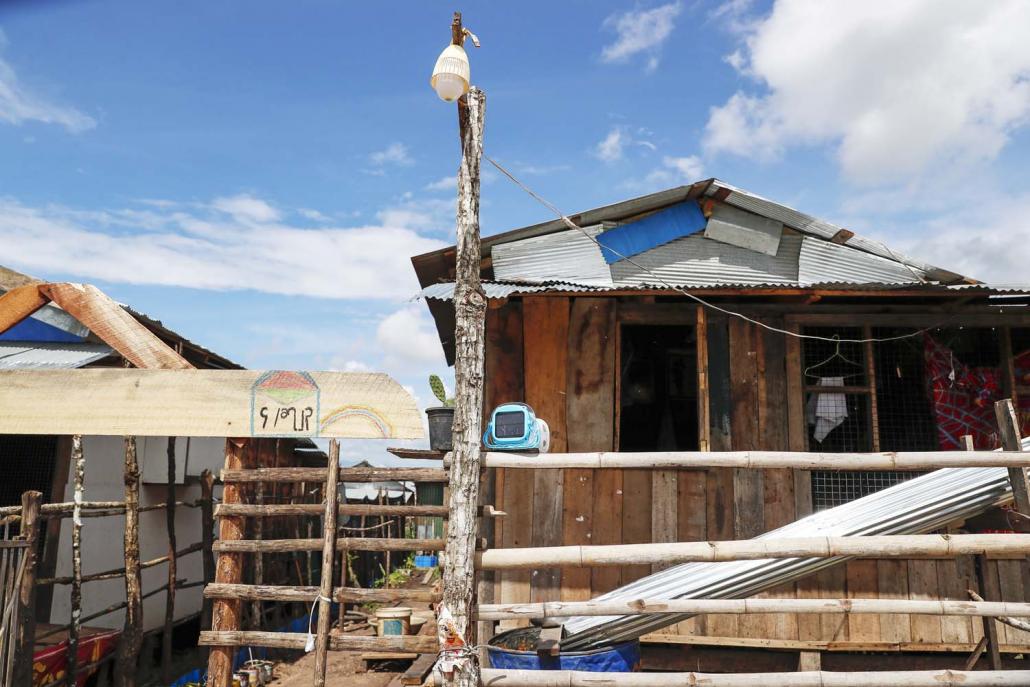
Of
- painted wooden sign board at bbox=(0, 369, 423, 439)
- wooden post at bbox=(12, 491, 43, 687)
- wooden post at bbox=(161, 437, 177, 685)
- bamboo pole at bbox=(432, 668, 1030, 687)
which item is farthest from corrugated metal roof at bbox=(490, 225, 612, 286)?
wooden post at bbox=(161, 437, 177, 685)

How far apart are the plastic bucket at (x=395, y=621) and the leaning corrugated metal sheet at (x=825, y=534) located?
5234 millimetres

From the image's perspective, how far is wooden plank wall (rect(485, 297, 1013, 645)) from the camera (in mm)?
6914

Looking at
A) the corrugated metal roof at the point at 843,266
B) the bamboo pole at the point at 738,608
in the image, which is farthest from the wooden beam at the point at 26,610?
the corrugated metal roof at the point at 843,266

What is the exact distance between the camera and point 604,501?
279 inches

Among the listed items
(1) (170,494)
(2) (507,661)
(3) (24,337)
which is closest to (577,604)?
(2) (507,661)

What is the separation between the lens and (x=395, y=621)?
10.0 m

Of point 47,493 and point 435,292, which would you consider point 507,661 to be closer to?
point 435,292

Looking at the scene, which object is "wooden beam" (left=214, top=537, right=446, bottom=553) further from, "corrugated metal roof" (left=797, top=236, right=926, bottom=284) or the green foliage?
the green foliage

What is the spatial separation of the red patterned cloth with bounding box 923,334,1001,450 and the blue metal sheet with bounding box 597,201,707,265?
8.81ft

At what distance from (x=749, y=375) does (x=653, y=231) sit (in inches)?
73.2

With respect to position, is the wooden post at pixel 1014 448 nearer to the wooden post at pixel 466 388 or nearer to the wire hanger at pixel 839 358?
the wire hanger at pixel 839 358

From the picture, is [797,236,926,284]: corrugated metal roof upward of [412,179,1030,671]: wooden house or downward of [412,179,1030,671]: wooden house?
upward

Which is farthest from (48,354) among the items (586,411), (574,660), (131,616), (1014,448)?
(1014,448)

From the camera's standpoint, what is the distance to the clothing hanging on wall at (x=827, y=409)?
25.4 ft
